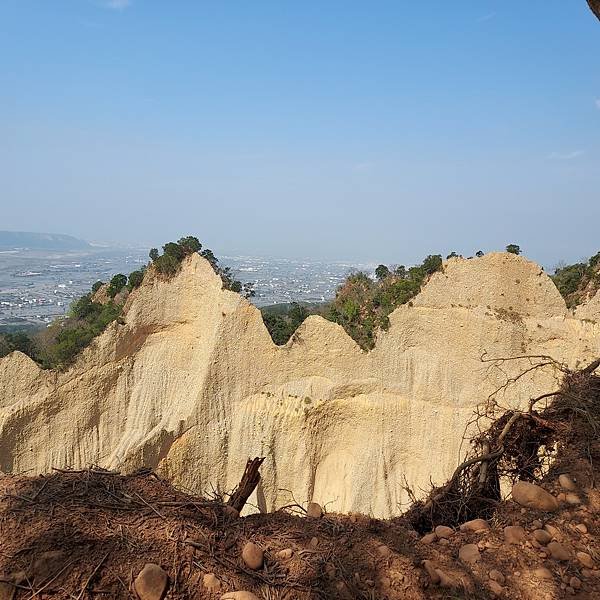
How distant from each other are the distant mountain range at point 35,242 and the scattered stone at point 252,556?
551ft

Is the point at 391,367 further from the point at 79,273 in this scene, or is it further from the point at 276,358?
the point at 79,273

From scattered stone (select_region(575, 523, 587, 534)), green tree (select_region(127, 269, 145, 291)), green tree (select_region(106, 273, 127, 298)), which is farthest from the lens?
green tree (select_region(106, 273, 127, 298))

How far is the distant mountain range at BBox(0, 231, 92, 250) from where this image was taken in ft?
502

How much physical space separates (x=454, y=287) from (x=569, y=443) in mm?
10772

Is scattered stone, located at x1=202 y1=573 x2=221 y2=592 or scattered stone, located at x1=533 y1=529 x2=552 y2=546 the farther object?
scattered stone, located at x1=533 y1=529 x2=552 y2=546

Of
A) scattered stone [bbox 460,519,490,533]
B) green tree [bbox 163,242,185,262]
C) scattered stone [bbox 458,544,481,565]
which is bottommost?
scattered stone [bbox 460,519,490,533]

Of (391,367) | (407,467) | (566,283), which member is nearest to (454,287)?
(391,367)

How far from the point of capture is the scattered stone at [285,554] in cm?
320

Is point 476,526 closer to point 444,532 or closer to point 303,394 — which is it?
point 444,532

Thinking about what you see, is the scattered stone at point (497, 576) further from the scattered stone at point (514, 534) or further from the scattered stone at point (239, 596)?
the scattered stone at point (239, 596)

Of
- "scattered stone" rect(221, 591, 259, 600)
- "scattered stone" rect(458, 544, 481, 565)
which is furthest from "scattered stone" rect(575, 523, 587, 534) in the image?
"scattered stone" rect(221, 591, 259, 600)

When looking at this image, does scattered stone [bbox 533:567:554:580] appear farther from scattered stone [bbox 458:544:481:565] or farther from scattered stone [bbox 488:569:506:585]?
scattered stone [bbox 458:544:481:565]

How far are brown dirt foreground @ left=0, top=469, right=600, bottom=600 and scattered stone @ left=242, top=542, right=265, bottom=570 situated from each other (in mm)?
43

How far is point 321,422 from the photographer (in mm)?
15359
